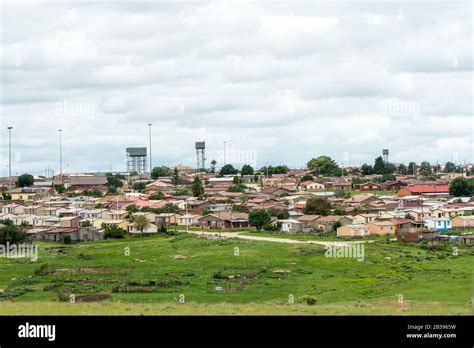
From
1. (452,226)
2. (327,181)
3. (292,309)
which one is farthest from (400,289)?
(327,181)

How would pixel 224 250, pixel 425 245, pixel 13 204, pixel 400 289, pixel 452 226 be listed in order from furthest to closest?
pixel 13 204, pixel 452 226, pixel 425 245, pixel 224 250, pixel 400 289

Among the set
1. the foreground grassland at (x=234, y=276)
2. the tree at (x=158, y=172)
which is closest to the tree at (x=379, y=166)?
the tree at (x=158, y=172)

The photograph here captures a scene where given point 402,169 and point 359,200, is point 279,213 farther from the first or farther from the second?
point 402,169

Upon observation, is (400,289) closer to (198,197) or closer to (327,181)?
(198,197)

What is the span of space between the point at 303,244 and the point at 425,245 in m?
4.39

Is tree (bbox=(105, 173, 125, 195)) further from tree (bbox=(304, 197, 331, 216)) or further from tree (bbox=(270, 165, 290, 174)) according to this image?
tree (bbox=(304, 197, 331, 216))

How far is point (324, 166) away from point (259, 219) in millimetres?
41622

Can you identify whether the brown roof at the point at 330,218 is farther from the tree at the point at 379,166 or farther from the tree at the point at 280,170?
the tree at the point at 280,170

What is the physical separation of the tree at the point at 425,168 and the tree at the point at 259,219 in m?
44.7

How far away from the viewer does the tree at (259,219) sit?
37.3 meters

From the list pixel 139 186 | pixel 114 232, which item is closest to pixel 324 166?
pixel 139 186

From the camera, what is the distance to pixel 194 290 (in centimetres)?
1944

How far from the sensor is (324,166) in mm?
78125
